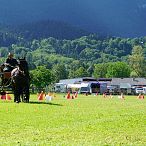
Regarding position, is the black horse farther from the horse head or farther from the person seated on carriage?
the person seated on carriage

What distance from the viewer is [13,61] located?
36.0 metres

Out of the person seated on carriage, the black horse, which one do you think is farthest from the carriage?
the person seated on carriage

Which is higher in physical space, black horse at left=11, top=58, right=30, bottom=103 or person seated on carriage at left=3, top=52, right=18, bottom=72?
person seated on carriage at left=3, top=52, right=18, bottom=72

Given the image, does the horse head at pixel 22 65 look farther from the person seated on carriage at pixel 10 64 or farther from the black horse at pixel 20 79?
the person seated on carriage at pixel 10 64

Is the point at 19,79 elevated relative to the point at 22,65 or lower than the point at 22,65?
lower

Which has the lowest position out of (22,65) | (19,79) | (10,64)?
(19,79)

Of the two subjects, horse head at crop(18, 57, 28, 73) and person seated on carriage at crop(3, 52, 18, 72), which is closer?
horse head at crop(18, 57, 28, 73)

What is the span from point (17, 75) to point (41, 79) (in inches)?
4491

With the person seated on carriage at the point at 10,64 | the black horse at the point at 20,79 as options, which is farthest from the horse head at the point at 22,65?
the person seated on carriage at the point at 10,64

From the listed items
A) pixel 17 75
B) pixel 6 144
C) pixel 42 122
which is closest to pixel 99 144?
pixel 6 144

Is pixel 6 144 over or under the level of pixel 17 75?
under

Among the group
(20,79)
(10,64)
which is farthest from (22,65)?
(10,64)

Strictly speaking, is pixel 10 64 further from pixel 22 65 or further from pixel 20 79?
pixel 20 79

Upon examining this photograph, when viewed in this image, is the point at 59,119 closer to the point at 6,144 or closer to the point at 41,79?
the point at 6,144
